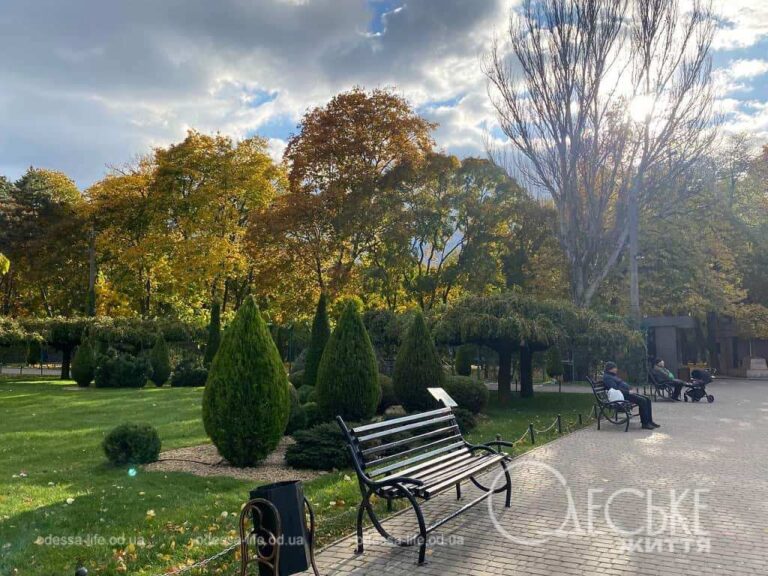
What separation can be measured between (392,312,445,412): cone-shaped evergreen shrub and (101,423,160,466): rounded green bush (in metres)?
5.92

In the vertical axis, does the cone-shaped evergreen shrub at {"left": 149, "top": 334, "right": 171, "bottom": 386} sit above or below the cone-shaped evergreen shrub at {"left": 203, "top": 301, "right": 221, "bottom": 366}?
below

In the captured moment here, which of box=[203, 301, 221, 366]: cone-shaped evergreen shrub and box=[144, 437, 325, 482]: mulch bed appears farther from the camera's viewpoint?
box=[203, 301, 221, 366]: cone-shaped evergreen shrub

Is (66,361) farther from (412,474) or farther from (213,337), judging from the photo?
(412,474)

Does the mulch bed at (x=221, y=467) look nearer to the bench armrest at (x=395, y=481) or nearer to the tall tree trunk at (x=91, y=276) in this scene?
the bench armrest at (x=395, y=481)

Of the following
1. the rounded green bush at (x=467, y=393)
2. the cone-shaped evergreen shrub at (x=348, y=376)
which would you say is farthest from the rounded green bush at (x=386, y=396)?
the cone-shaped evergreen shrub at (x=348, y=376)

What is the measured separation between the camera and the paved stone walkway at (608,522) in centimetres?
458

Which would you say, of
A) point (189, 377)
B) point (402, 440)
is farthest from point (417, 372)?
point (189, 377)

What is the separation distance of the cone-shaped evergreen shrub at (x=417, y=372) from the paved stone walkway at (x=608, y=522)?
3792 millimetres

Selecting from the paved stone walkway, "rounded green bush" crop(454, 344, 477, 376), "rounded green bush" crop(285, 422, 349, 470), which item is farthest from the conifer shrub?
the paved stone walkway

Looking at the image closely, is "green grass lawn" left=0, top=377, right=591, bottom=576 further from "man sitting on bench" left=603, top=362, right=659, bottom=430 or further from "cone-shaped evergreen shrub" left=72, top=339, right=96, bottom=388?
"cone-shaped evergreen shrub" left=72, top=339, right=96, bottom=388

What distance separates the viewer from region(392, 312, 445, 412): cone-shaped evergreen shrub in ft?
43.0

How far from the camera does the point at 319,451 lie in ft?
27.8

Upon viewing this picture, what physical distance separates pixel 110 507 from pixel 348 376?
521cm

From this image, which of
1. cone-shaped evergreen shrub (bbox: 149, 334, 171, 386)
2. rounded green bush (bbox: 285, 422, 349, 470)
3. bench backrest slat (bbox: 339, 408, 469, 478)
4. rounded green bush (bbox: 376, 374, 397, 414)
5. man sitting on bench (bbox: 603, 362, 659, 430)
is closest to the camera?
bench backrest slat (bbox: 339, 408, 469, 478)
